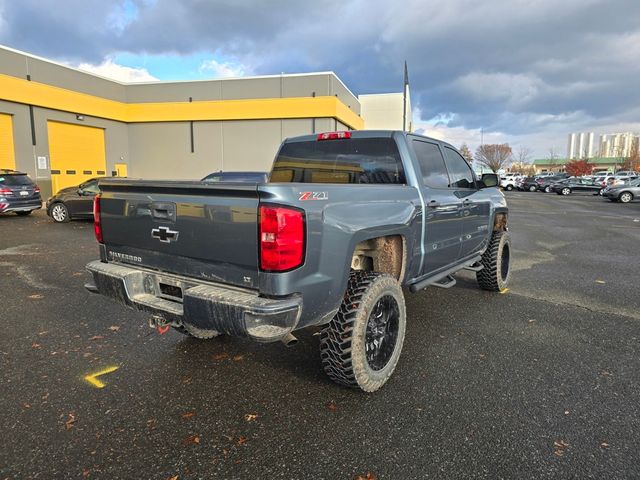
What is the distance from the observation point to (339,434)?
272 cm

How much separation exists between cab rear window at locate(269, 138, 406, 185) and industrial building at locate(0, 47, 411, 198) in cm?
2003

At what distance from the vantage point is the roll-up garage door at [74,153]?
2227 centimetres

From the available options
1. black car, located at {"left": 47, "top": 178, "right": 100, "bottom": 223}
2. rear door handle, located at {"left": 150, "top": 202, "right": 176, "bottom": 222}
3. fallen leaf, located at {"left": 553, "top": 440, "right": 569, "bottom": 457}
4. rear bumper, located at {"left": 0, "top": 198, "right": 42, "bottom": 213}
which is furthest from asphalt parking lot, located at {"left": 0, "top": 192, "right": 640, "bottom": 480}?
rear bumper, located at {"left": 0, "top": 198, "right": 42, "bottom": 213}

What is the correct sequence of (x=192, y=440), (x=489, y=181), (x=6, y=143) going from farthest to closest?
1. (x=6, y=143)
2. (x=489, y=181)
3. (x=192, y=440)

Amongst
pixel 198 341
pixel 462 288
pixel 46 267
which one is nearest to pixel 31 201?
pixel 46 267

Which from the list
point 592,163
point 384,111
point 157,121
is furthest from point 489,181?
point 592,163

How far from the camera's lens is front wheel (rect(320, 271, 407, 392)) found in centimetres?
302

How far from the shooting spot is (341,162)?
429 cm

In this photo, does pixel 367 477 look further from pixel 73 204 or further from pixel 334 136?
pixel 73 204

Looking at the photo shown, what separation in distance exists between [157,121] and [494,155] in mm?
89645

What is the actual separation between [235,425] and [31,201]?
15026 mm

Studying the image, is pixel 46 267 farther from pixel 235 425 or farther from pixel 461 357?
pixel 461 357

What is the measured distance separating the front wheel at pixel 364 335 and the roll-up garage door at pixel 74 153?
23.7 meters

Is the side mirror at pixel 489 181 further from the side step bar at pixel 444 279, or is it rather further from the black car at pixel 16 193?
the black car at pixel 16 193
